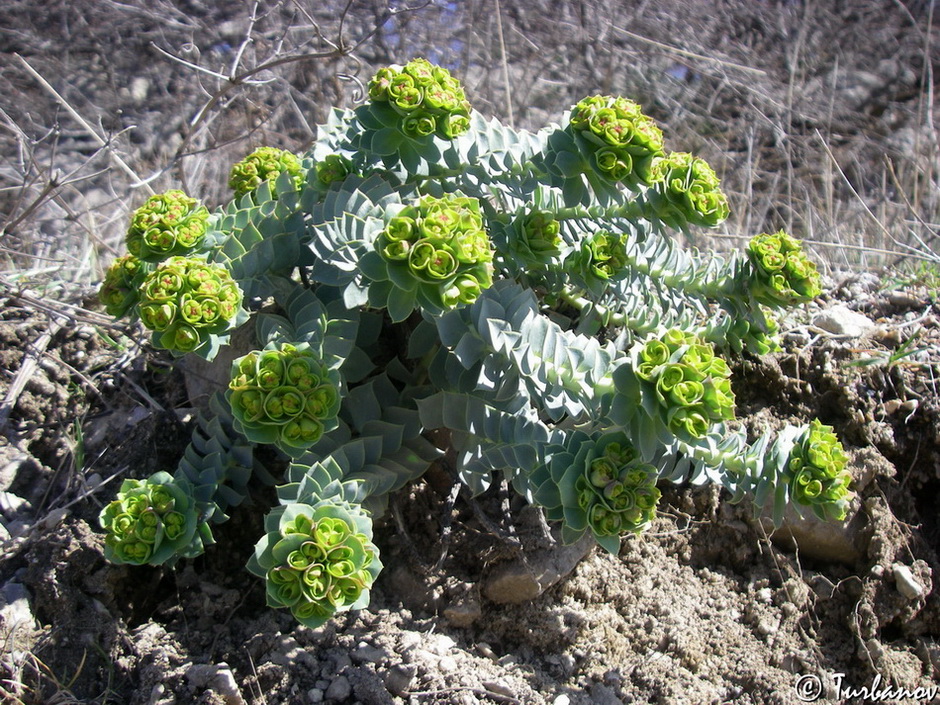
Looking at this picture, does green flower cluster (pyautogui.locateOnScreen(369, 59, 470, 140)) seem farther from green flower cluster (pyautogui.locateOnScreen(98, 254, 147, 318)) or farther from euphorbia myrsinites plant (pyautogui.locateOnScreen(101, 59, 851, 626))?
green flower cluster (pyautogui.locateOnScreen(98, 254, 147, 318))

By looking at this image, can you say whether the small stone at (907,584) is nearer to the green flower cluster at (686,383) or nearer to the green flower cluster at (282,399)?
the green flower cluster at (686,383)

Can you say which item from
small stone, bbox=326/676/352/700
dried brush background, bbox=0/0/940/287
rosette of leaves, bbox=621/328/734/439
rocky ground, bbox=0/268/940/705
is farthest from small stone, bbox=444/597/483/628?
dried brush background, bbox=0/0/940/287

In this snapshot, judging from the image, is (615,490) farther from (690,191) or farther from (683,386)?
(690,191)

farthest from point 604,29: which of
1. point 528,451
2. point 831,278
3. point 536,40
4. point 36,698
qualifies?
point 36,698

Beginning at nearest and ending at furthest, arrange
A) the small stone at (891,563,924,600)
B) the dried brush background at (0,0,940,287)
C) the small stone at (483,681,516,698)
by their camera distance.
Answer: the small stone at (483,681,516,698)
the small stone at (891,563,924,600)
the dried brush background at (0,0,940,287)

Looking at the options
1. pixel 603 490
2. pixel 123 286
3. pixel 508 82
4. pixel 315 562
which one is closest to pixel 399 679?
pixel 315 562

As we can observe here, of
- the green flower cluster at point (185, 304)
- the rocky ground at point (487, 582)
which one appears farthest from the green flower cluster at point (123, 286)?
the rocky ground at point (487, 582)
